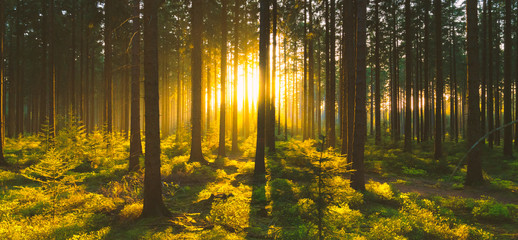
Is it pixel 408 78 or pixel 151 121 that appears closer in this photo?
pixel 151 121

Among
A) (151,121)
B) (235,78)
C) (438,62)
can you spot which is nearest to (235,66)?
(235,78)

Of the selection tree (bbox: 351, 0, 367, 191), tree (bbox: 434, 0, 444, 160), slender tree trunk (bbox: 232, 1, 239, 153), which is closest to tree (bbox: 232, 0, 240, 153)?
slender tree trunk (bbox: 232, 1, 239, 153)

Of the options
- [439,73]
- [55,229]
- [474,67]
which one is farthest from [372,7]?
[55,229]

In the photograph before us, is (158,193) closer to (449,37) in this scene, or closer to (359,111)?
(359,111)

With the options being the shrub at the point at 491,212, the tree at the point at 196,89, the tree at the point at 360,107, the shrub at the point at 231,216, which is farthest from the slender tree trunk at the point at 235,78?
the shrub at the point at 491,212

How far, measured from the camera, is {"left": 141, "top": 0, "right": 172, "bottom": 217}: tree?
704 centimetres

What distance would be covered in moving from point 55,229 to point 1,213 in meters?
2.49

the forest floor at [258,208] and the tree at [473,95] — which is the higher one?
the tree at [473,95]

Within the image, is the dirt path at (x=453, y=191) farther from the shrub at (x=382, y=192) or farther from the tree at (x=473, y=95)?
the shrub at (x=382, y=192)

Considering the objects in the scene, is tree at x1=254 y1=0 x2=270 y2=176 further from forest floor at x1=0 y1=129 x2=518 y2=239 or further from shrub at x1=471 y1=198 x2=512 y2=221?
shrub at x1=471 y1=198 x2=512 y2=221

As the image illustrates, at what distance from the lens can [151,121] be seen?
280 inches

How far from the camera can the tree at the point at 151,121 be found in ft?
23.1

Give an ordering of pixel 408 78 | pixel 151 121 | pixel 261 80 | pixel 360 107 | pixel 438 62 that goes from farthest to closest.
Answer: pixel 408 78 → pixel 438 62 → pixel 261 80 → pixel 360 107 → pixel 151 121

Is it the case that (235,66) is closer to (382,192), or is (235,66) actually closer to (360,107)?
(360,107)
